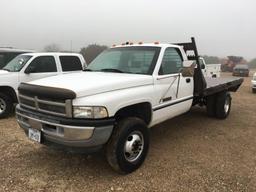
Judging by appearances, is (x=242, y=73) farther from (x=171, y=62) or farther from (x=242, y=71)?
(x=171, y=62)

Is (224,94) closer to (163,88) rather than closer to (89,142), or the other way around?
(163,88)

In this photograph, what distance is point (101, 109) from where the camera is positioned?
10.6ft

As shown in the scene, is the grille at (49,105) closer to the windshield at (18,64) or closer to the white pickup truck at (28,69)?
the white pickup truck at (28,69)

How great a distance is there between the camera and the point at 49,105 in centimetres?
339

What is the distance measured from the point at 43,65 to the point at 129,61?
13.2ft

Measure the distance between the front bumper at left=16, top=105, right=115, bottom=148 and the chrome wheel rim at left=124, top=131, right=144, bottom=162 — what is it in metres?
0.49

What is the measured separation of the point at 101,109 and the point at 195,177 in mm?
1689

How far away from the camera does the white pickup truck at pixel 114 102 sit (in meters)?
3.21

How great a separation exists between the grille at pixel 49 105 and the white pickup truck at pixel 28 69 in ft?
12.1

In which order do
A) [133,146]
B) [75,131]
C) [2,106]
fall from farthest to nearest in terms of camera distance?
[2,106] < [133,146] < [75,131]

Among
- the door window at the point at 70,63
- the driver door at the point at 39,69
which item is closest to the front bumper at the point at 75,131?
the driver door at the point at 39,69

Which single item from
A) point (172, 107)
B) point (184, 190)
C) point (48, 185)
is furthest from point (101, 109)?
point (172, 107)

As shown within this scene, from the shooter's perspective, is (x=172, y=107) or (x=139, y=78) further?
(x=172, y=107)

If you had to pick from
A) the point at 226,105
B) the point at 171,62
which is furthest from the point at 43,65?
the point at 226,105
